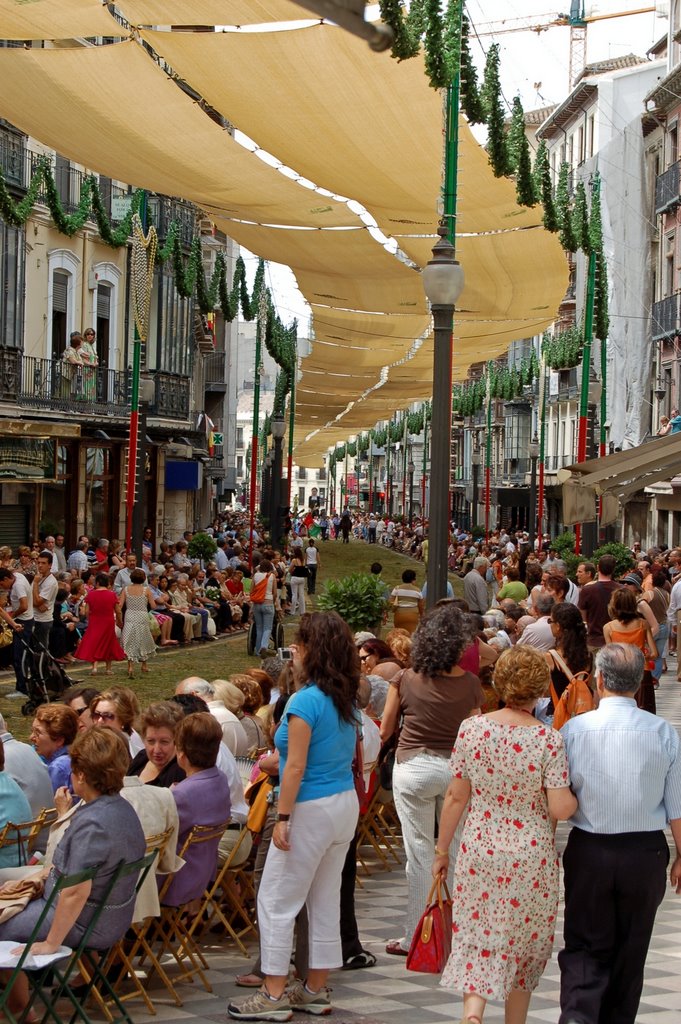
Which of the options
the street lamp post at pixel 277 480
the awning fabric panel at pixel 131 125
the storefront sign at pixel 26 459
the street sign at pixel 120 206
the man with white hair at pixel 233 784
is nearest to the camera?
the man with white hair at pixel 233 784

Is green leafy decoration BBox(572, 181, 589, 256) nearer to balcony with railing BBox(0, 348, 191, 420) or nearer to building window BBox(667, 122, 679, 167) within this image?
balcony with railing BBox(0, 348, 191, 420)

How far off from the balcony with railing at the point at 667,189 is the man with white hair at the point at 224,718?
45.5 meters

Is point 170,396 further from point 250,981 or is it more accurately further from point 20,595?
point 250,981

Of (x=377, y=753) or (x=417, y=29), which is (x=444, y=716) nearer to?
(x=377, y=753)

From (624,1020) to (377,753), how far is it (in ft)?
10.3

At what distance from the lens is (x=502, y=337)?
28.5 metres

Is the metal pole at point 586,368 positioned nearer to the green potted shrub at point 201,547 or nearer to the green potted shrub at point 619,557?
the green potted shrub at point 619,557

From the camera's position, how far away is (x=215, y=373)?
68.9 m

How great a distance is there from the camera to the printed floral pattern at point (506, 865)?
227 inches

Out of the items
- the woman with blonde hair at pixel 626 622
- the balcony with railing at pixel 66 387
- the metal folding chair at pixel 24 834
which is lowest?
the metal folding chair at pixel 24 834

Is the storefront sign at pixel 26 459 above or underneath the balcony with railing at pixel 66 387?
underneath

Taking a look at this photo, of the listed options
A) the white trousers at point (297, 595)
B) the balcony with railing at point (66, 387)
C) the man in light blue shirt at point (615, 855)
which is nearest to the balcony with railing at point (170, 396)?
the balcony with railing at point (66, 387)

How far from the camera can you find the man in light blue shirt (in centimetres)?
570

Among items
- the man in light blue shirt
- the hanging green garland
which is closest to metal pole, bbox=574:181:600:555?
the hanging green garland
